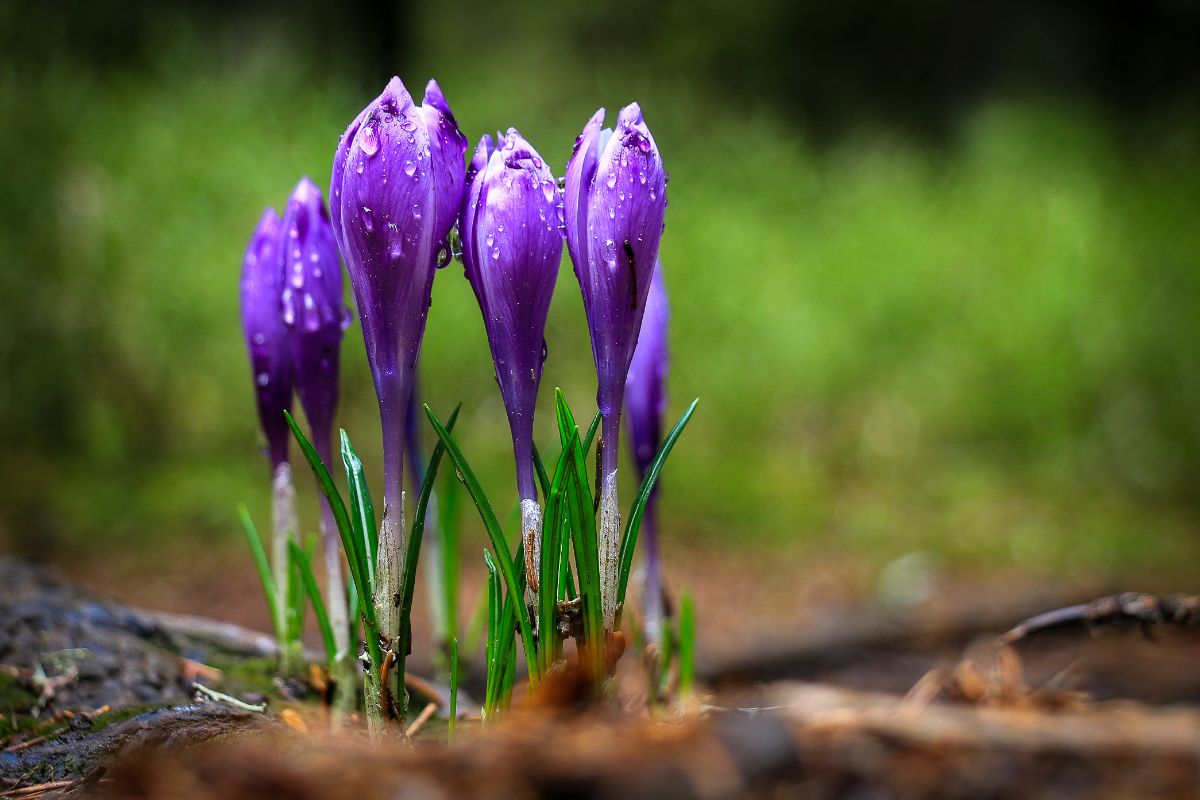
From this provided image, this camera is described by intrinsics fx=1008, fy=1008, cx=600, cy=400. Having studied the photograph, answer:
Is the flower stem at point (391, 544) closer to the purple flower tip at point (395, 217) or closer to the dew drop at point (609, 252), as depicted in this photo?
the purple flower tip at point (395, 217)

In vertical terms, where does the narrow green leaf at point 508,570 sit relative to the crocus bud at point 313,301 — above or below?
below

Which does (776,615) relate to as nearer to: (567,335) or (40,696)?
(40,696)

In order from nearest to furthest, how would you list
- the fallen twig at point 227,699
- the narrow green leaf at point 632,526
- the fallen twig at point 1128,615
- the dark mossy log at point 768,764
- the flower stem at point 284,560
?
the dark mossy log at point 768,764 < the fallen twig at point 1128,615 < the narrow green leaf at point 632,526 < the fallen twig at point 227,699 < the flower stem at point 284,560

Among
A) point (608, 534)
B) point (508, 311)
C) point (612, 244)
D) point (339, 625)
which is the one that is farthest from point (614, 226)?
point (339, 625)

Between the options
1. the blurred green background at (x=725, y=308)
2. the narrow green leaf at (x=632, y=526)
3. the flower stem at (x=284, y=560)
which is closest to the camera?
the narrow green leaf at (x=632, y=526)

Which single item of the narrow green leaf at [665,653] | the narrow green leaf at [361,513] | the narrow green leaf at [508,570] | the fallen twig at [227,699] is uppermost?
the narrow green leaf at [361,513]

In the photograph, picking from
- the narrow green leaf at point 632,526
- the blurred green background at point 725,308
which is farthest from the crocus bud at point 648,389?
the blurred green background at point 725,308

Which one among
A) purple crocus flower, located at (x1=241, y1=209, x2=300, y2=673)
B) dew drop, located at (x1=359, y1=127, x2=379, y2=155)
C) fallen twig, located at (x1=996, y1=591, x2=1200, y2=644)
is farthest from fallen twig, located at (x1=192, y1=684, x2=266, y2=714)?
fallen twig, located at (x1=996, y1=591, x2=1200, y2=644)

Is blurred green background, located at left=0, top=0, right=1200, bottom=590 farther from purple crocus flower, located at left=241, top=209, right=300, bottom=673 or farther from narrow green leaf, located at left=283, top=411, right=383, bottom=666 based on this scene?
narrow green leaf, located at left=283, top=411, right=383, bottom=666
